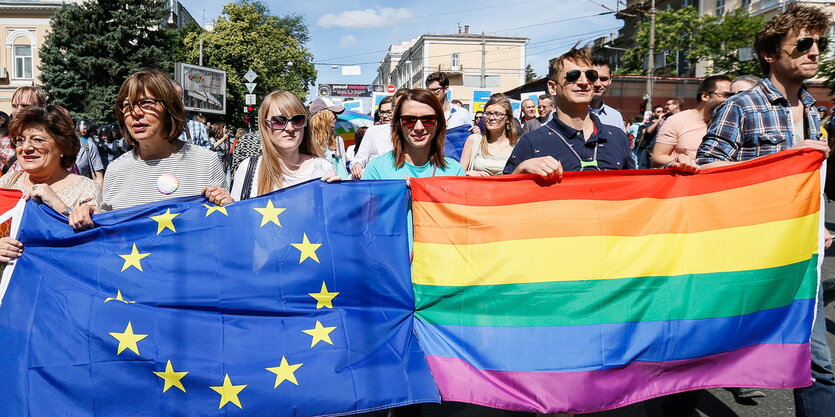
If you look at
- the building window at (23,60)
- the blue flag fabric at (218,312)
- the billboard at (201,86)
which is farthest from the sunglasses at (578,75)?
the building window at (23,60)

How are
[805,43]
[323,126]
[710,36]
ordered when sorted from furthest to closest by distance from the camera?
[710,36]
[323,126]
[805,43]

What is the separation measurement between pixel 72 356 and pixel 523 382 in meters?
1.96

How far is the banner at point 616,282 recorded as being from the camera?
8.87 feet

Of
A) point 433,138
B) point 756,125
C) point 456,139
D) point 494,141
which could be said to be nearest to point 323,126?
point 456,139

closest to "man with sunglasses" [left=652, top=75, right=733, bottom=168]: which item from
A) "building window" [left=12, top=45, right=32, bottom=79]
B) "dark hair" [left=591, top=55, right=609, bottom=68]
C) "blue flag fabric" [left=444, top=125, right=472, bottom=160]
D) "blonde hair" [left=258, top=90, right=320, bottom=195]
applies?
"dark hair" [left=591, top=55, right=609, bottom=68]

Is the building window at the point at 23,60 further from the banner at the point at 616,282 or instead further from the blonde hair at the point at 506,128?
the banner at the point at 616,282

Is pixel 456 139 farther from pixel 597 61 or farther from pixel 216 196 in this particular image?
pixel 216 196

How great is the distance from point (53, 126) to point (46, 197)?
42cm

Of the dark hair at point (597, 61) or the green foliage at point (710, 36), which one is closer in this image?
the dark hair at point (597, 61)

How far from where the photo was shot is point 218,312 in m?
2.71

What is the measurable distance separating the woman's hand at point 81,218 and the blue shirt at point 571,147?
6.61 feet

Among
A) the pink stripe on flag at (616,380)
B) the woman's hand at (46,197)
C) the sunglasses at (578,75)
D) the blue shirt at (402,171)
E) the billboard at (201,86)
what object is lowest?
the pink stripe on flag at (616,380)

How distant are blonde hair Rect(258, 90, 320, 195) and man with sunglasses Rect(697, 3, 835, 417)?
7.21ft

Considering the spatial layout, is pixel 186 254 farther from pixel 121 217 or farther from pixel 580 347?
pixel 580 347
